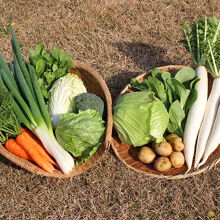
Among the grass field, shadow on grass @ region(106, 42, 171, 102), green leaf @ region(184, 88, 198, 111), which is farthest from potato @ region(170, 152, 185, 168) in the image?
shadow on grass @ region(106, 42, 171, 102)

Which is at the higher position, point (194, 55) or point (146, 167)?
point (194, 55)

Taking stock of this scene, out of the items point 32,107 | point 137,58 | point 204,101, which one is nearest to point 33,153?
point 32,107

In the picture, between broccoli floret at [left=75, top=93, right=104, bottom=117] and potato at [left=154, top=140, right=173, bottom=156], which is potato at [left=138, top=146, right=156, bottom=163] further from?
broccoli floret at [left=75, top=93, right=104, bottom=117]

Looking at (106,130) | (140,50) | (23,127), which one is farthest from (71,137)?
(140,50)

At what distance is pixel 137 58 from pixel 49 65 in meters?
1.33

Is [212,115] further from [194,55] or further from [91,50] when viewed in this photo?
[91,50]

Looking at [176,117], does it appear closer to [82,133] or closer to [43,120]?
[82,133]

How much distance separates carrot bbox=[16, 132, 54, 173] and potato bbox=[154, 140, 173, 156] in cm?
93

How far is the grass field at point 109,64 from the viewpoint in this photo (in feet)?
8.86

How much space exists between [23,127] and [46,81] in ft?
1.63

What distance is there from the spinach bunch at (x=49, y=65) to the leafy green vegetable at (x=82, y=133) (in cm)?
50

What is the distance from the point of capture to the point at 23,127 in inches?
111

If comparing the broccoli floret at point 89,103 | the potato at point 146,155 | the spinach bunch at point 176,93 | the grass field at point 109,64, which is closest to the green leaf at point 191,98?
the spinach bunch at point 176,93

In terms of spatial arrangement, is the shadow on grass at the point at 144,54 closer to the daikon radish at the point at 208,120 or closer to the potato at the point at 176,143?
the daikon radish at the point at 208,120
